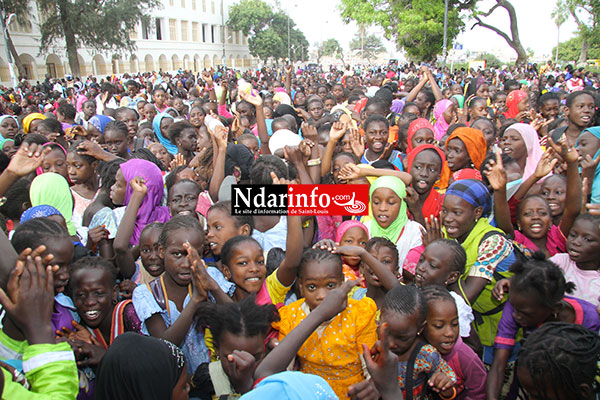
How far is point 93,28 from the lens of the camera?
94.3 ft

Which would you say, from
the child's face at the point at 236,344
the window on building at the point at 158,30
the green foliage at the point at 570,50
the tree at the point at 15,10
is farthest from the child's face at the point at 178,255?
the green foliage at the point at 570,50

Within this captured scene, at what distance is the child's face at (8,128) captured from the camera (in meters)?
5.63

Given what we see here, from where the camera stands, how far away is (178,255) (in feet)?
7.99

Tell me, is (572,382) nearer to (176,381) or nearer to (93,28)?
(176,381)

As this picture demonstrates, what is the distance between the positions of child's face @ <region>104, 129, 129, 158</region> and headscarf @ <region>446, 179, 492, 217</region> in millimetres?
3532

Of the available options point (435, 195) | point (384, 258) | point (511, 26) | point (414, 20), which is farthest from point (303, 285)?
point (511, 26)

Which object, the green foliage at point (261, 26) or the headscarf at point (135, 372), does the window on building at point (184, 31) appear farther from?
the headscarf at point (135, 372)

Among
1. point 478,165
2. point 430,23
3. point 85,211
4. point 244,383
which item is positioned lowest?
point 244,383

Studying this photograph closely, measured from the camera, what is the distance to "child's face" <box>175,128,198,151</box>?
5152mm

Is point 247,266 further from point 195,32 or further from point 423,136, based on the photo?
point 195,32

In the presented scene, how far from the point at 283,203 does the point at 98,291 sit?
1149 mm

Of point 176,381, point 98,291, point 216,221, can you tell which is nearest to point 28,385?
point 176,381

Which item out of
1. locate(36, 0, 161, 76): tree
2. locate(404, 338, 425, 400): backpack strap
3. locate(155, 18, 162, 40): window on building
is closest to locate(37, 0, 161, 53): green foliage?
locate(36, 0, 161, 76): tree

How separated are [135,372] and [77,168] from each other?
2.68 m
